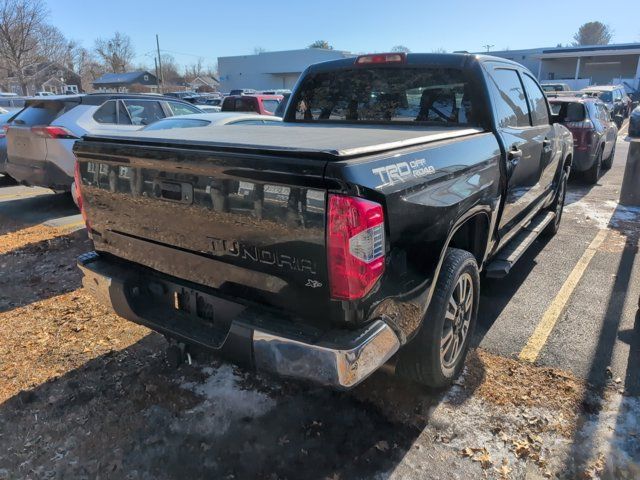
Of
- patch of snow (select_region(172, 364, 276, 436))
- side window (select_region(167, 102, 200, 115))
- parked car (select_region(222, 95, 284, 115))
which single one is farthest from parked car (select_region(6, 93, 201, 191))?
parked car (select_region(222, 95, 284, 115))

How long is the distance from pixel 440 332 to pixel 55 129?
21.2 ft

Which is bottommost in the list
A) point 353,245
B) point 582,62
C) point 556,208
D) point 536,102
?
point 556,208

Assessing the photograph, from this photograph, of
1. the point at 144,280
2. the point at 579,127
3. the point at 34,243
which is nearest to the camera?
the point at 144,280

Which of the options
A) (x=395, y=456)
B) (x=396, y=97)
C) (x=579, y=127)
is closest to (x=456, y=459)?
(x=395, y=456)

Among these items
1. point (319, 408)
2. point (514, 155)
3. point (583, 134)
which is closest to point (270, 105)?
point (583, 134)

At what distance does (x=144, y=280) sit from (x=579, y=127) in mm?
8893

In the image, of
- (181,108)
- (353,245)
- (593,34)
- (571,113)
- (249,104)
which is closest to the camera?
(353,245)

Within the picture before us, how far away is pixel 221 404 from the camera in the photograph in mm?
3035

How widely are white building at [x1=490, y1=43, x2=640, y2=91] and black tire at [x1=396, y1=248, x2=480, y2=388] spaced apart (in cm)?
5575

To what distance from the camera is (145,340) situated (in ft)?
12.5

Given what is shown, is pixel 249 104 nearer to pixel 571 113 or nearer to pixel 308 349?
pixel 571 113

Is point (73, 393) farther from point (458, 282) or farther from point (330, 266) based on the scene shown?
point (458, 282)

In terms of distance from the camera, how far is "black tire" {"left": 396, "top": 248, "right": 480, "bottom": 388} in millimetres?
2693

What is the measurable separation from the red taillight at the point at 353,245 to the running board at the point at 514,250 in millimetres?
1974
